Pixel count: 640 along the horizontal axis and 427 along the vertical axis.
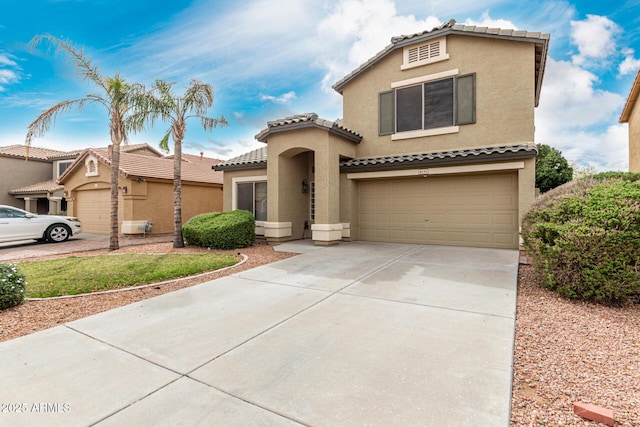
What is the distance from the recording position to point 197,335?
3674 mm

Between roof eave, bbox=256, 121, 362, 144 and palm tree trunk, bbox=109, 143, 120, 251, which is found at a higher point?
roof eave, bbox=256, 121, 362, 144

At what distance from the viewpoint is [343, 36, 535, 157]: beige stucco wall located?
31.7ft

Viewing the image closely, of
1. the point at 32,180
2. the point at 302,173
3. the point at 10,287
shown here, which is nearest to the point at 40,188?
the point at 32,180

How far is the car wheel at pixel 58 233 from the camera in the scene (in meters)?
12.9

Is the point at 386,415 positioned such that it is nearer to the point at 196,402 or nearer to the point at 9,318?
the point at 196,402

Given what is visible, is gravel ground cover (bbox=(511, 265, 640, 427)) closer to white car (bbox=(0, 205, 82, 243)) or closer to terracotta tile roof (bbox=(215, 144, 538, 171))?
terracotta tile roof (bbox=(215, 144, 538, 171))

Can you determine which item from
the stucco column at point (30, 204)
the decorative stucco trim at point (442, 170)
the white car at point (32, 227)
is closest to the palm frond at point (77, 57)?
the white car at point (32, 227)

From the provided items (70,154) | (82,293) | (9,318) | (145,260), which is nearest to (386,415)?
(9,318)

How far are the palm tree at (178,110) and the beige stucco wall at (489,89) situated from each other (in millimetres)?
6616

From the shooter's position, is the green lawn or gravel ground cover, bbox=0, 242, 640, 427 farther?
the green lawn

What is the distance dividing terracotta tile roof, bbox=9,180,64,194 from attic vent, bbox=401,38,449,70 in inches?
930

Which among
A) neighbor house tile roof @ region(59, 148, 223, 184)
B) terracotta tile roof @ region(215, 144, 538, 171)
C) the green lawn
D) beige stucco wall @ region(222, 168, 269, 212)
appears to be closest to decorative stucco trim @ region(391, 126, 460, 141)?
terracotta tile roof @ region(215, 144, 538, 171)

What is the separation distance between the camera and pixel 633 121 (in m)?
13.8

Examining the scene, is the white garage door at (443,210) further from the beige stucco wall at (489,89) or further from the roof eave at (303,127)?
the roof eave at (303,127)
